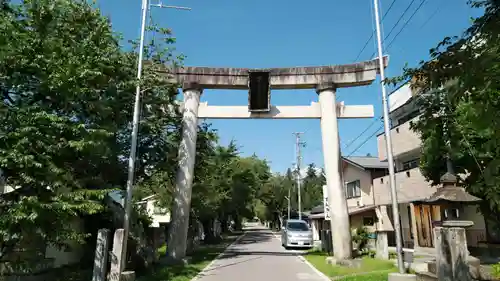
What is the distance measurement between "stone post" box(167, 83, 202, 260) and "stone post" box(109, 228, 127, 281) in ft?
17.5

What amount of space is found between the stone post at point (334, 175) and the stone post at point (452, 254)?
7.31 m

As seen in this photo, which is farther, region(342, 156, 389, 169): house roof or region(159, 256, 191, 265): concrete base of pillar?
region(342, 156, 389, 169): house roof

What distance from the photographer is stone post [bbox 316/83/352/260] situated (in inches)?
624

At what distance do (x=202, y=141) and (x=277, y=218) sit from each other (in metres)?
53.6

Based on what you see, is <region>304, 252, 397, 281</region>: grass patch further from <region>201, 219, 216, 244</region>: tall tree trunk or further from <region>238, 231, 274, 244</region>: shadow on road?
<region>238, 231, 274, 244</region>: shadow on road

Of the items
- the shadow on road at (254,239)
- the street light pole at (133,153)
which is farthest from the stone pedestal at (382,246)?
the shadow on road at (254,239)

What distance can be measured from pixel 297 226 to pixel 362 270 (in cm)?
1356

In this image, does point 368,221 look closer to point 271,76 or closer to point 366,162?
point 366,162

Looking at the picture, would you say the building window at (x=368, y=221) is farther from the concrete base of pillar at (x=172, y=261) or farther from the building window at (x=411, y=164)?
the concrete base of pillar at (x=172, y=261)

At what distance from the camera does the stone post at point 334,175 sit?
15859mm

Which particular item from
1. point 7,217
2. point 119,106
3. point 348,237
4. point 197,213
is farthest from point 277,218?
point 7,217

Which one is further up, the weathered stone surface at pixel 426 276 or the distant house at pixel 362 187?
the distant house at pixel 362 187

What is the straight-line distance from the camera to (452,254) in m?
8.38

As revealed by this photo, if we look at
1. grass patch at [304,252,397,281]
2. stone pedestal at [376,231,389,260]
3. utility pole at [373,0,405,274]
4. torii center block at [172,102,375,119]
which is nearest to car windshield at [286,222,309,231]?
stone pedestal at [376,231,389,260]
